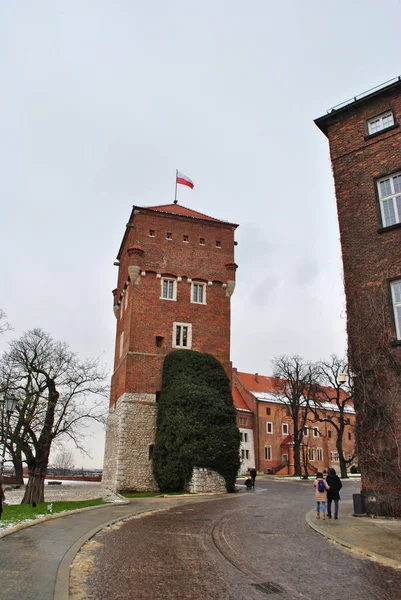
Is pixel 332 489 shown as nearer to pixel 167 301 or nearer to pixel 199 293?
pixel 167 301

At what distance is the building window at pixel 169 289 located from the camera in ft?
118

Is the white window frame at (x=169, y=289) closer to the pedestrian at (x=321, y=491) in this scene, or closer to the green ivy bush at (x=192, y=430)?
the green ivy bush at (x=192, y=430)

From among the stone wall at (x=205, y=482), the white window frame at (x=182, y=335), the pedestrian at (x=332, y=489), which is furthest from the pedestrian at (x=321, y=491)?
the white window frame at (x=182, y=335)

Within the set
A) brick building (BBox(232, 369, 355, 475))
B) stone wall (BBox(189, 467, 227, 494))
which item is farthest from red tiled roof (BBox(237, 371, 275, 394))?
stone wall (BBox(189, 467, 227, 494))

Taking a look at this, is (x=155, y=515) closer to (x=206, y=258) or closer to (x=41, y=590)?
(x=41, y=590)

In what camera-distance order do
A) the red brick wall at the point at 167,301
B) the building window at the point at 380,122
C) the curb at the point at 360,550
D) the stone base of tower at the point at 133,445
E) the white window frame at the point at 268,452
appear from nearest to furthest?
the curb at the point at 360,550 → the building window at the point at 380,122 → the stone base of tower at the point at 133,445 → the red brick wall at the point at 167,301 → the white window frame at the point at 268,452

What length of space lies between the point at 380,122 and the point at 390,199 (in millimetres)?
3545

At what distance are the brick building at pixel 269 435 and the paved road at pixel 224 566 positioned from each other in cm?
Result: 5261

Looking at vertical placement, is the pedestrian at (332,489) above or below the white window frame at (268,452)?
below

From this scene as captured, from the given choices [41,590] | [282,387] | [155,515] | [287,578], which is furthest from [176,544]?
[282,387]

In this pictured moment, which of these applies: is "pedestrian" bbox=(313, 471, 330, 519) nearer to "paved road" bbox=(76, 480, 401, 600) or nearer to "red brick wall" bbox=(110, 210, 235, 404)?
"paved road" bbox=(76, 480, 401, 600)

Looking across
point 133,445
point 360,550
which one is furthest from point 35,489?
point 360,550

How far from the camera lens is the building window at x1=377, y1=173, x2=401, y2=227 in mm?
17531

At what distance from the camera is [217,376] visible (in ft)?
108
